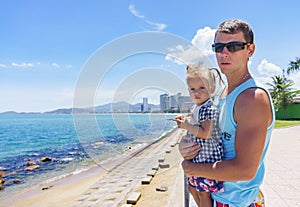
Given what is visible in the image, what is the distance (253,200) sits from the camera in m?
1.20

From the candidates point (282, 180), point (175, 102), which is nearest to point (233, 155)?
point (175, 102)

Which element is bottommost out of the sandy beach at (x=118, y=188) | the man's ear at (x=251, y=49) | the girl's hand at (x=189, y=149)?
the sandy beach at (x=118, y=188)

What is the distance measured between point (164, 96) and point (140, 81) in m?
0.32

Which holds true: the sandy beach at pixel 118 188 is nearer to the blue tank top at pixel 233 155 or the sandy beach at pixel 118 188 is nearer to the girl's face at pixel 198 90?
the girl's face at pixel 198 90

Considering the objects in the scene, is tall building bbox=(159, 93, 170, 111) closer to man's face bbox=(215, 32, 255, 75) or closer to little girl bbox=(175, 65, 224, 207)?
little girl bbox=(175, 65, 224, 207)

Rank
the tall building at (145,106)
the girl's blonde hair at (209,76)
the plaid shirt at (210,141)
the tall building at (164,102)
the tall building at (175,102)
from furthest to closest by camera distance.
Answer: the tall building at (145,106)
the tall building at (164,102)
the tall building at (175,102)
the girl's blonde hair at (209,76)
the plaid shirt at (210,141)

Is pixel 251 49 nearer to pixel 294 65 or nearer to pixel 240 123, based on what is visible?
pixel 240 123

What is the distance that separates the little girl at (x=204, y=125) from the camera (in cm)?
124

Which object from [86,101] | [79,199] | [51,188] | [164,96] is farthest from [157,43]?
[51,188]

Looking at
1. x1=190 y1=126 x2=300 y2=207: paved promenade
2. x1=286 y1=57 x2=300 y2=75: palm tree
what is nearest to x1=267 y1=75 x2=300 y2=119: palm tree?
x1=286 y1=57 x2=300 y2=75: palm tree

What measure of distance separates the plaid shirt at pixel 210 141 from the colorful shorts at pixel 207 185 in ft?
0.34

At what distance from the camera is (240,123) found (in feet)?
3.24

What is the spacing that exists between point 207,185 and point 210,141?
0.23 m

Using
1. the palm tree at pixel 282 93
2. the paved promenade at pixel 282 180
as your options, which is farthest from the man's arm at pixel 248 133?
the palm tree at pixel 282 93
